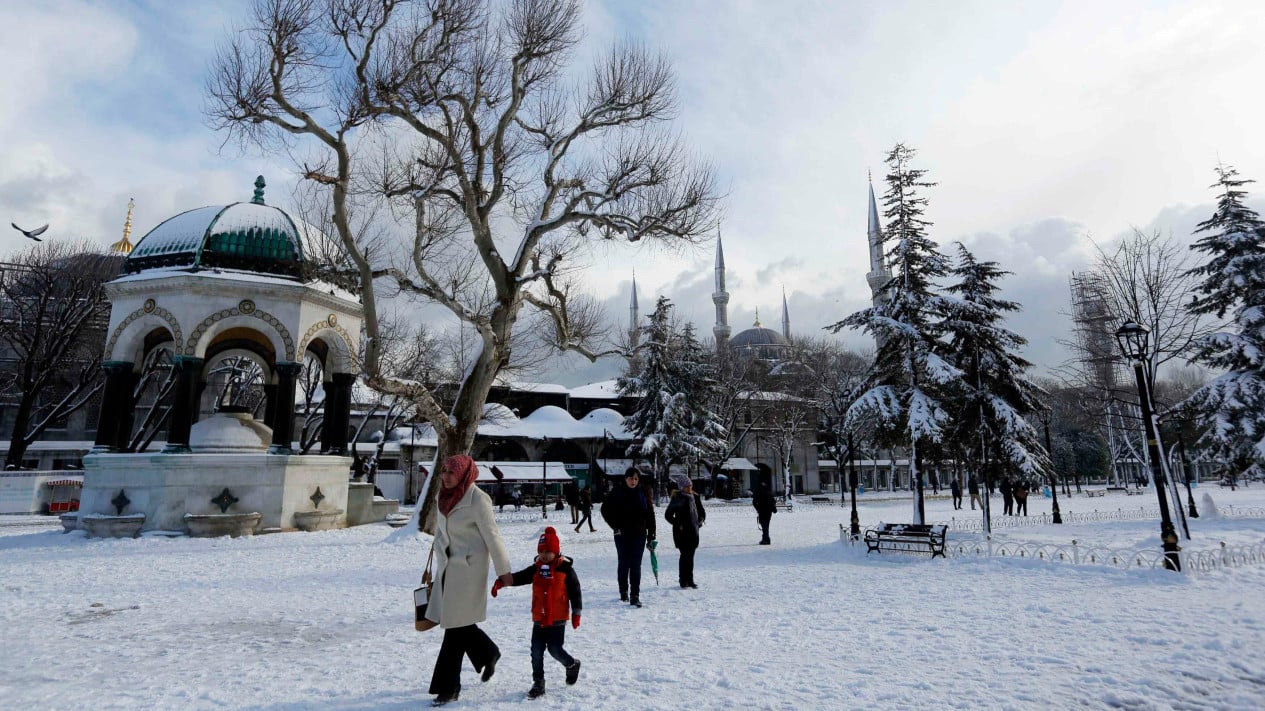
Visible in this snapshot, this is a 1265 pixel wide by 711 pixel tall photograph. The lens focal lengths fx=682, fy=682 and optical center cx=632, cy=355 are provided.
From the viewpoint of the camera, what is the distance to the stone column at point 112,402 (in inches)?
619

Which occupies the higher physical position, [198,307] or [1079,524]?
[198,307]

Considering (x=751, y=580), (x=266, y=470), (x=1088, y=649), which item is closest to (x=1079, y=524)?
(x=751, y=580)

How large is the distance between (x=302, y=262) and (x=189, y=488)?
234 inches

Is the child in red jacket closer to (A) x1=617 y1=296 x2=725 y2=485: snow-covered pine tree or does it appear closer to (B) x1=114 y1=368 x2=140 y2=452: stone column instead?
(B) x1=114 y1=368 x2=140 y2=452: stone column

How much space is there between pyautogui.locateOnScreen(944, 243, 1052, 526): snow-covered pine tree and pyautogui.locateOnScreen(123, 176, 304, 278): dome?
55.8 ft

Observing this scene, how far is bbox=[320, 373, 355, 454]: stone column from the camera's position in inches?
691

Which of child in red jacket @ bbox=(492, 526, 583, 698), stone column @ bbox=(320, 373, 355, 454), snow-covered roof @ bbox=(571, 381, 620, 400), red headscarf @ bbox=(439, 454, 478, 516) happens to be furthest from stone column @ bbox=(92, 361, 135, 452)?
snow-covered roof @ bbox=(571, 381, 620, 400)

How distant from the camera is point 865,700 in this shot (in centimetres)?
431

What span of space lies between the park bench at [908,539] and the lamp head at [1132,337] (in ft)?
14.3

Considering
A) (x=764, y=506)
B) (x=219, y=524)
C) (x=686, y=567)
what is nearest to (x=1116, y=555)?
(x=764, y=506)

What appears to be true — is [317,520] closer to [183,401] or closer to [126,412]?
[183,401]

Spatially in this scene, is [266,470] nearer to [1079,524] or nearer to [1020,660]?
[1020,660]

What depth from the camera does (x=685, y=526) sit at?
8734mm

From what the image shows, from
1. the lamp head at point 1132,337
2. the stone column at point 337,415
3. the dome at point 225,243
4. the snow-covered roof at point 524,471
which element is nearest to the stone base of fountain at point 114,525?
A: the stone column at point 337,415
